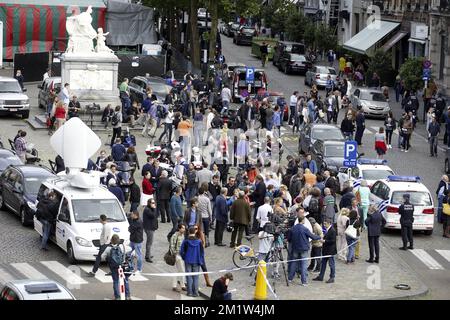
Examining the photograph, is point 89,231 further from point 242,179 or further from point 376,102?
point 376,102

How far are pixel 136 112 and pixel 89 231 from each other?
20.4 metres

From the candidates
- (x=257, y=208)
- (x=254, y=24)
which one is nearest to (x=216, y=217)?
(x=257, y=208)

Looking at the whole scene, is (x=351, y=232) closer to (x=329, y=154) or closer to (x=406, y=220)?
(x=406, y=220)

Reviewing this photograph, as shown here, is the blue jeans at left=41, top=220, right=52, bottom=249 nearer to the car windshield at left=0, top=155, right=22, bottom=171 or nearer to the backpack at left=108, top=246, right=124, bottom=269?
the backpack at left=108, top=246, right=124, bottom=269

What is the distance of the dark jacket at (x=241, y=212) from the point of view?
94.2ft

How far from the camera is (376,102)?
53875 mm

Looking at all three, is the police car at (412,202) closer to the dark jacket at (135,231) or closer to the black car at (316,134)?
the dark jacket at (135,231)

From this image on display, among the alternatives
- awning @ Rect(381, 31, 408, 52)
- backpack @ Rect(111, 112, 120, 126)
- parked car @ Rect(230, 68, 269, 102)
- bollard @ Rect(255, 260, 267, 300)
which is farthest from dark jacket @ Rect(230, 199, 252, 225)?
awning @ Rect(381, 31, 408, 52)

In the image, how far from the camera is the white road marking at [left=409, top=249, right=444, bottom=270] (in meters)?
28.6

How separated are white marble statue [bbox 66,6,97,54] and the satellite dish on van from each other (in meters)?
16.2

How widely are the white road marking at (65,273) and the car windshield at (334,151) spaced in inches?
542

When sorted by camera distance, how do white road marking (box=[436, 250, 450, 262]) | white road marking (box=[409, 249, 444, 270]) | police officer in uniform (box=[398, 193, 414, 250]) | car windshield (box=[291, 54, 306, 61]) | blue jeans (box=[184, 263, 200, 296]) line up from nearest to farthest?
1. blue jeans (box=[184, 263, 200, 296])
2. white road marking (box=[409, 249, 444, 270])
3. white road marking (box=[436, 250, 450, 262])
4. police officer in uniform (box=[398, 193, 414, 250])
5. car windshield (box=[291, 54, 306, 61])
